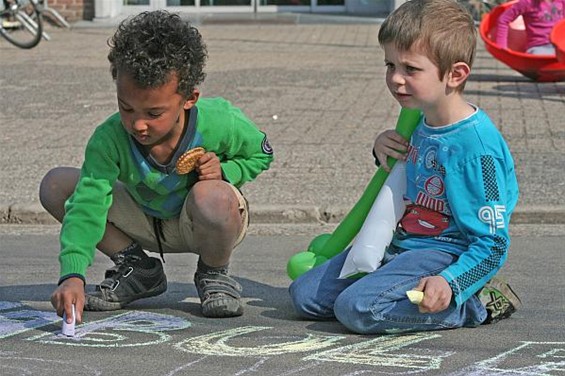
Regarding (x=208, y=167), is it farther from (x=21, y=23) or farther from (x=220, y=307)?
(x=21, y=23)

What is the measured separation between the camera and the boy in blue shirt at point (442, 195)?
4348 millimetres

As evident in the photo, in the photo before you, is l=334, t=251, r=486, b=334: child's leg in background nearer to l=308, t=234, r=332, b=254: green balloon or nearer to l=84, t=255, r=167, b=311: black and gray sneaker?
l=308, t=234, r=332, b=254: green balloon

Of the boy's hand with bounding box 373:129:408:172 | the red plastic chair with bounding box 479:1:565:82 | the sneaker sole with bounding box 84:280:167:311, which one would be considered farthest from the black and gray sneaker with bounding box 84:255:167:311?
the red plastic chair with bounding box 479:1:565:82

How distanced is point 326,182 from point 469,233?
10.9ft

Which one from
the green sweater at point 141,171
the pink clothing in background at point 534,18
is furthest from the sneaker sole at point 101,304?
the pink clothing in background at point 534,18

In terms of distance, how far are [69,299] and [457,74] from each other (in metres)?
1.53

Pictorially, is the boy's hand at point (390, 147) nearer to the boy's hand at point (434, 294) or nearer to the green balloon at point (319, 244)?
the green balloon at point (319, 244)

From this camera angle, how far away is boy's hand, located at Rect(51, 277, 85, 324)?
13.9 feet

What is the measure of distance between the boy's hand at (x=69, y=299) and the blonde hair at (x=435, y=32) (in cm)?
134

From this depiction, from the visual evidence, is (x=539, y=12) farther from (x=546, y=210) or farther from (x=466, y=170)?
(x=466, y=170)

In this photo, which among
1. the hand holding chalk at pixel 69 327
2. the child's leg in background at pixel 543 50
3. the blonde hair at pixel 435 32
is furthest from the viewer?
the child's leg in background at pixel 543 50

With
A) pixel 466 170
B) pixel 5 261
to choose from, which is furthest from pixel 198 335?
pixel 5 261

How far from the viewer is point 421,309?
4238 mm

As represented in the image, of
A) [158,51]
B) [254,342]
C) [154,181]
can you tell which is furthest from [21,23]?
[254,342]
